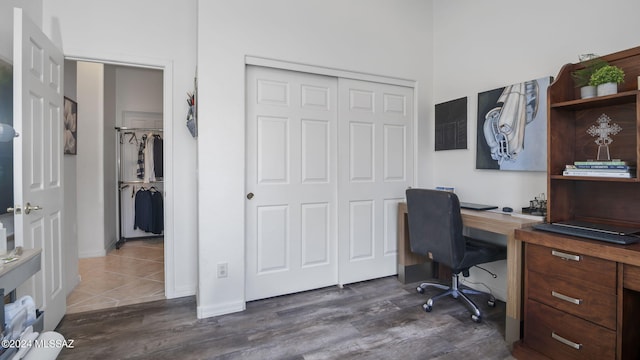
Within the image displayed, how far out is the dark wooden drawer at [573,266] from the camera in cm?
153

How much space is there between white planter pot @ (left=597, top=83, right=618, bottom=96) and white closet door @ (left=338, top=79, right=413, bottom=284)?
5.54 feet

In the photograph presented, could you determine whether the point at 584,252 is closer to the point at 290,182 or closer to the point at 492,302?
the point at 492,302

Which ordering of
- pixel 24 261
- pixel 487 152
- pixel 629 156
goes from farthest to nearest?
pixel 487 152
pixel 629 156
pixel 24 261

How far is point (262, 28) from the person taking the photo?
8.46ft

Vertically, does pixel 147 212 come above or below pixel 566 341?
above

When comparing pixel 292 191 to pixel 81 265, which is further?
pixel 81 265

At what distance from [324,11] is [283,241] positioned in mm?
2123

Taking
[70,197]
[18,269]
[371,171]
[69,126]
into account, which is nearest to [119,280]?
[70,197]

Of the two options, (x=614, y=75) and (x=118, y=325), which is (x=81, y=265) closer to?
(x=118, y=325)

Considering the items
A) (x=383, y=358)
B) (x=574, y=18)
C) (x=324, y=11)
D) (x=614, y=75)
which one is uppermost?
(x=324, y=11)

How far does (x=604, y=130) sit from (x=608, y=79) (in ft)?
1.20

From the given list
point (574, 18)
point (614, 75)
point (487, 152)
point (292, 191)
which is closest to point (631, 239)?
point (614, 75)

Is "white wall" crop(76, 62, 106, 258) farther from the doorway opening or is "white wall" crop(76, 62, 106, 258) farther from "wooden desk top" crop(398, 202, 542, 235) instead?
"wooden desk top" crop(398, 202, 542, 235)

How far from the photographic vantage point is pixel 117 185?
4715 millimetres
